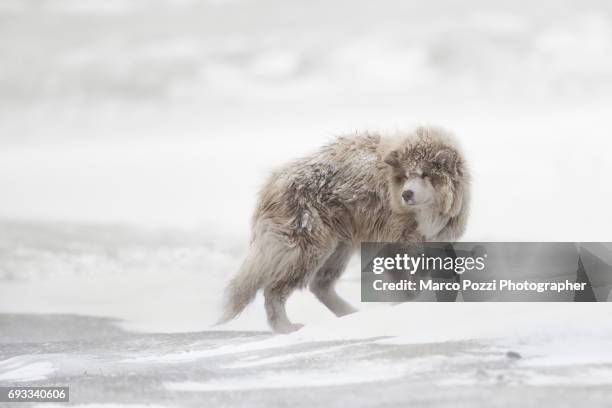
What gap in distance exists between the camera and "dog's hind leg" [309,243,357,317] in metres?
6.84

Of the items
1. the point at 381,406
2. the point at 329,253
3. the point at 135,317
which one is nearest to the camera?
the point at 381,406

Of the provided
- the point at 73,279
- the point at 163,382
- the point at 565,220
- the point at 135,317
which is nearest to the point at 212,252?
the point at 73,279

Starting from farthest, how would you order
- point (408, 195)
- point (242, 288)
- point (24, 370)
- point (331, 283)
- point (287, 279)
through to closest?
point (331, 283) < point (242, 288) < point (287, 279) < point (408, 195) < point (24, 370)

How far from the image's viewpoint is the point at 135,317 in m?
8.09

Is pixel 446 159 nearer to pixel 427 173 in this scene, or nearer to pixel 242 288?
pixel 427 173

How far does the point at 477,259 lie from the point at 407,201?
66 centimetres

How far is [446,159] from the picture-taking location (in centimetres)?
639

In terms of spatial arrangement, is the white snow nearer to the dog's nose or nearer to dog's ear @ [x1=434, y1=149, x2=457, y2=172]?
the dog's nose

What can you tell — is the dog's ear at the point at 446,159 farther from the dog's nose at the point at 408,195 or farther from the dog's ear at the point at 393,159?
the dog's nose at the point at 408,195

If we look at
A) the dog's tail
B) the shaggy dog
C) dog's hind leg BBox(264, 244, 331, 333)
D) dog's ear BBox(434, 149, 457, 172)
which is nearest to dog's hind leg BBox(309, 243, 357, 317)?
the shaggy dog

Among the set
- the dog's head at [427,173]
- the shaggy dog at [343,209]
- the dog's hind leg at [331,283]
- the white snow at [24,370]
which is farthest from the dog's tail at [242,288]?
the white snow at [24,370]

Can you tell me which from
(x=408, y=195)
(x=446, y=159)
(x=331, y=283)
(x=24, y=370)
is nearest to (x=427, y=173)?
(x=446, y=159)

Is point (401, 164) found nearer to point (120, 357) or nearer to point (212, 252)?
point (120, 357)

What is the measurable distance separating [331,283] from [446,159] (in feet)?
4.25
